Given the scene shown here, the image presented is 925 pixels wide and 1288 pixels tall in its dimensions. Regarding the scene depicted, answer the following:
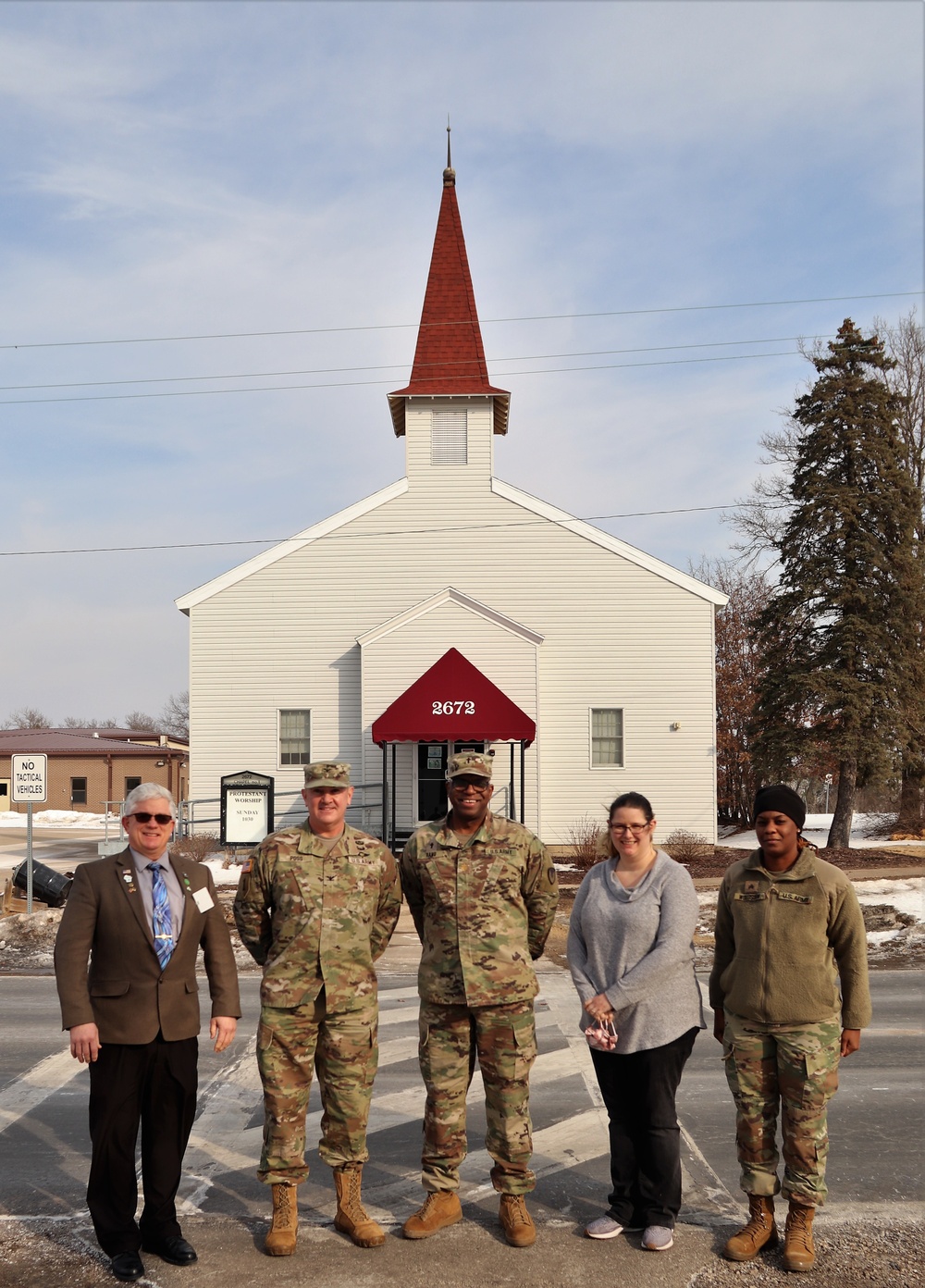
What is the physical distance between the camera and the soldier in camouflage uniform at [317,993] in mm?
4824

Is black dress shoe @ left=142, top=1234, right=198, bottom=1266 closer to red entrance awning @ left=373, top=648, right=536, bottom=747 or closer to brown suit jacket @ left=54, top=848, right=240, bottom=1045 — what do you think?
brown suit jacket @ left=54, top=848, right=240, bottom=1045

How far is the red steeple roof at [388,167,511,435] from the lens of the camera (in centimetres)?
2414

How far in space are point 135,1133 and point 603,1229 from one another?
2044 mm

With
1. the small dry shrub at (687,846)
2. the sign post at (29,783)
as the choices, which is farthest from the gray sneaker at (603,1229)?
the small dry shrub at (687,846)

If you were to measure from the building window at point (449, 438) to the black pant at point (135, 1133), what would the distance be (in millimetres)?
19959

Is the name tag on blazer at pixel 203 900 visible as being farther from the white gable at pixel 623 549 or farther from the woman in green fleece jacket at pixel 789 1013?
the white gable at pixel 623 549

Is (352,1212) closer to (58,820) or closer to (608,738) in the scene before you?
(608,738)

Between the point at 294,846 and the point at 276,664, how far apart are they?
1861 cm

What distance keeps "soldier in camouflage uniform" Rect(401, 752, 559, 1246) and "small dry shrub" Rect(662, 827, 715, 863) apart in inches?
677

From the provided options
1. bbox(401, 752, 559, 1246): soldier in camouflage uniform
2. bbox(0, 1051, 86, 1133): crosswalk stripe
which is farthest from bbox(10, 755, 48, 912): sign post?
bbox(401, 752, 559, 1246): soldier in camouflage uniform

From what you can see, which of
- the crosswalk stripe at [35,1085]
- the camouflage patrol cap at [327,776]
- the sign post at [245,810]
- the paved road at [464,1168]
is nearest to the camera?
the paved road at [464,1168]

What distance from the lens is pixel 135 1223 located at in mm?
4727

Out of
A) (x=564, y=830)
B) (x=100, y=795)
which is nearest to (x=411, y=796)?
(x=564, y=830)

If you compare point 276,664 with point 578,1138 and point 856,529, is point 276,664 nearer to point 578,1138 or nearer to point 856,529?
point 856,529
